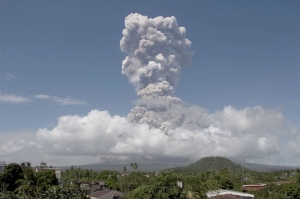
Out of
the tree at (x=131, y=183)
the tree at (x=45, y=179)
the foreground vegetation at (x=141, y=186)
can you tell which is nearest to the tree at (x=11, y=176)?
the foreground vegetation at (x=141, y=186)

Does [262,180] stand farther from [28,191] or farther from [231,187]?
[28,191]

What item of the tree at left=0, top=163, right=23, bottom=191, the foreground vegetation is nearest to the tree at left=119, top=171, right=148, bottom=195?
the foreground vegetation

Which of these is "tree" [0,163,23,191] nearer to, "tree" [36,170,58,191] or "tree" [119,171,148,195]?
"tree" [36,170,58,191]

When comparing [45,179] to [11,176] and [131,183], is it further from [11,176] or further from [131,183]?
[131,183]

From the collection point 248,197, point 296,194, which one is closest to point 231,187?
point 296,194

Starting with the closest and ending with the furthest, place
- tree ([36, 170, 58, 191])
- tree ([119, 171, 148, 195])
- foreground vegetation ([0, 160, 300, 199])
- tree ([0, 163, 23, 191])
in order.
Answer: foreground vegetation ([0, 160, 300, 199]) < tree ([0, 163, 23, 191]) < tree ([36, 170, 58, 191]) < tree ([119, 171, 148, 195])

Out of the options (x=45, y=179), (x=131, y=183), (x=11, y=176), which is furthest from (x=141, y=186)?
(x=131, y=183)

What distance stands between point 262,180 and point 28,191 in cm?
7957

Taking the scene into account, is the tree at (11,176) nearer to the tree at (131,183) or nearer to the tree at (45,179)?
the tree at (45,179)

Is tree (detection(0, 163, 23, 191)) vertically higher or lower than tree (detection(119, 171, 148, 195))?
higher

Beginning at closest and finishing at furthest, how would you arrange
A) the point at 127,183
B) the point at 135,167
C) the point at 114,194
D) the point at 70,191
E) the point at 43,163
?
the point at 70,191 < the point at 114,194 < the point at 127,183 < the point at 43,163 < the point at 135,167

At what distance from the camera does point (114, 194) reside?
167 feet

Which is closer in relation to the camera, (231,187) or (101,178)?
(231,187)

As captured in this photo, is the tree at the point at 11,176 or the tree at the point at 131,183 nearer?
the tree at the point at 11,176
